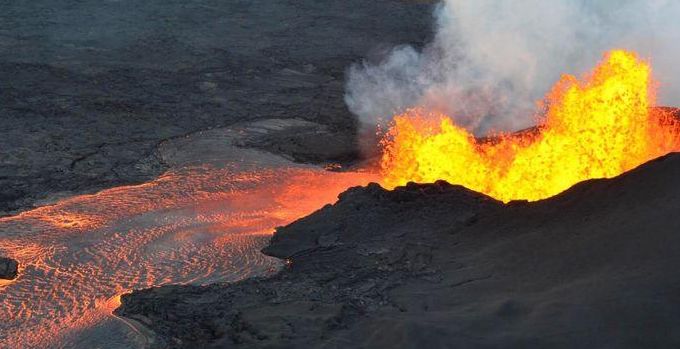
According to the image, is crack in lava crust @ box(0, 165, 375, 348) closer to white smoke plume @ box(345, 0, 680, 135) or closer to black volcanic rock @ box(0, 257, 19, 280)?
black volcanic rock @ box(0, 257, 19, 280)

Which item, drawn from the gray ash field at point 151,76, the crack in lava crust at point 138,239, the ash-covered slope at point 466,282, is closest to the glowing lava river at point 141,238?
the crack in lava crust at point 138,239

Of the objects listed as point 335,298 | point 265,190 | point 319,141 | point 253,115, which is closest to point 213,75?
point 253,115

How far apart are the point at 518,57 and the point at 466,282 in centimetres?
984

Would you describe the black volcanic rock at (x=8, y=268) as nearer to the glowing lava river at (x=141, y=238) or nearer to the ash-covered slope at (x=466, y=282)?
the glowing lava river at (x=141, y=238)

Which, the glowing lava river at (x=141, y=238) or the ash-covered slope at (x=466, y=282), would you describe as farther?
the glowing lava river at (x=141, y=238)

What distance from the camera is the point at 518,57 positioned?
16.1 metres

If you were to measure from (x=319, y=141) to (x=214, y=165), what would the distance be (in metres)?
2.43

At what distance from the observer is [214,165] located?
39.6 feet

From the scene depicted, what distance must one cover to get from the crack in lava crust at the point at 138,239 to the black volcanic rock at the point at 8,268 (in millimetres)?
102

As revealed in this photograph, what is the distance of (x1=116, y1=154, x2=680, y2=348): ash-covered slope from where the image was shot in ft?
19.3

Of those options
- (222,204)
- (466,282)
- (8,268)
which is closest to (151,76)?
(222,204)

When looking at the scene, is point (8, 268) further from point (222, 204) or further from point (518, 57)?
point (518, 57)

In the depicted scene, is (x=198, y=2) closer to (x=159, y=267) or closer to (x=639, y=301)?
(x=159, y=267)

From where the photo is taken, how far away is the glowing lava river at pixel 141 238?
7203 millimetres
